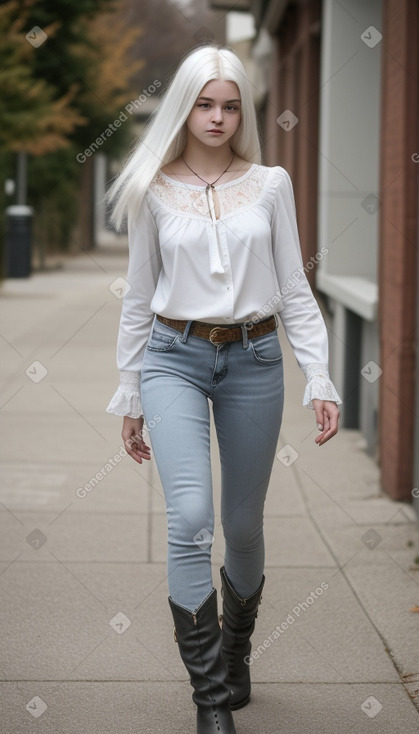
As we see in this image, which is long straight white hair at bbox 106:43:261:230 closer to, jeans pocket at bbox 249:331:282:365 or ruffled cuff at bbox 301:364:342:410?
jeans pocket at bbox 249:331:282:365

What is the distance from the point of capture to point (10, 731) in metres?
3.26

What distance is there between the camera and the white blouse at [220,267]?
314 cm

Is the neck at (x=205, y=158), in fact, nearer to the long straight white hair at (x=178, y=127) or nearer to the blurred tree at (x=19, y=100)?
the long straight white hair at (x=178, y=127)

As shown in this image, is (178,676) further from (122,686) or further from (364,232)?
(364,232)

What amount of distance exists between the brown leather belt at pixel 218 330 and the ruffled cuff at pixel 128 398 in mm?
217

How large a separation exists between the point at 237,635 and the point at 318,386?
819 millimetres

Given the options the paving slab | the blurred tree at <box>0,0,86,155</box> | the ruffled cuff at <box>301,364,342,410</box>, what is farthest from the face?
the blurred tree at <box>0,0,86,155</box>

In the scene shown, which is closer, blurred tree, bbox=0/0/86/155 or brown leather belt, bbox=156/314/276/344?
brown leather belt, bbox=156/314/276/344

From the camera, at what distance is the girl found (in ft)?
9.99

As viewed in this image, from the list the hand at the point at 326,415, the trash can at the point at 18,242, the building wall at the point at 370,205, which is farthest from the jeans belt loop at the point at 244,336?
the trash can at the point at 18,242

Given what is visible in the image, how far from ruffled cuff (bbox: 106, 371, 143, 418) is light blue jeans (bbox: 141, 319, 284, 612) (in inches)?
4.2

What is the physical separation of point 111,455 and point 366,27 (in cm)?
383

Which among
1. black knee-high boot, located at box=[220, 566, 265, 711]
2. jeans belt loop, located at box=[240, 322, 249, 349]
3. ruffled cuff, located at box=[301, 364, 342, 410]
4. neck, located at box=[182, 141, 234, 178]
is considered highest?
neck, located at box=[182, 141, 234, 178]

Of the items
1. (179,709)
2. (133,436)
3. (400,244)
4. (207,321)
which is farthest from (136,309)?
(400,244)
